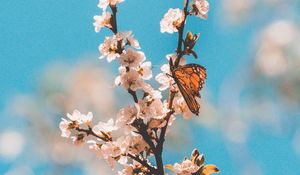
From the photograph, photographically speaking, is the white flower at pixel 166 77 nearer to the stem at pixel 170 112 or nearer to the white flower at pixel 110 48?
the stem at pixel 170 112

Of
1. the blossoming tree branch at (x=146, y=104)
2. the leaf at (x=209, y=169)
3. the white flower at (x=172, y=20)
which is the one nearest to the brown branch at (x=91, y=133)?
the blossoming tree branch at (x=146, y=104)

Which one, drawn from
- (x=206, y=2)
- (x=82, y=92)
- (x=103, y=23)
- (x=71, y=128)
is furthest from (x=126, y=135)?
(x=82, y=92)

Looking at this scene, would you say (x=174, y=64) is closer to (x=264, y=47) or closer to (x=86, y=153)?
(x=86, y=153)

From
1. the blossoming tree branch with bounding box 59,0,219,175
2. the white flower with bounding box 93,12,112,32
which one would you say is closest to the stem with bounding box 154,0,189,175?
the blossoming tree branch with bounding box 59,0,219,175

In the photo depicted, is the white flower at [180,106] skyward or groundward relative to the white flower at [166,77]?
groundward

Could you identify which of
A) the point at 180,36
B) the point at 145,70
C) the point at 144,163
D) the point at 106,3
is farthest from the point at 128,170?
the point at 106,3

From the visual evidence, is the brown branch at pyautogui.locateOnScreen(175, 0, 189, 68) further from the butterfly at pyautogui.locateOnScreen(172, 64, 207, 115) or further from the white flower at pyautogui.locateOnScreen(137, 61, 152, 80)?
the white flower at pyautogui.locateOnScreen(137, 61, 152, 80)
